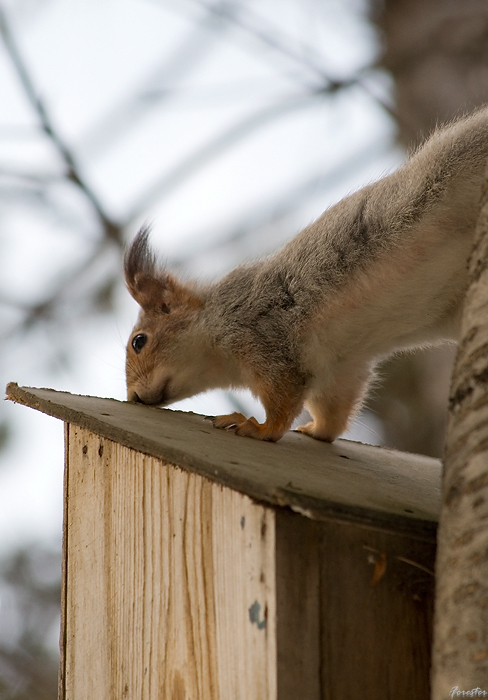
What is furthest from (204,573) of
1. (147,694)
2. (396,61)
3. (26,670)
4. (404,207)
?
(396,61)

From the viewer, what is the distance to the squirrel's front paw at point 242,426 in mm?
2109

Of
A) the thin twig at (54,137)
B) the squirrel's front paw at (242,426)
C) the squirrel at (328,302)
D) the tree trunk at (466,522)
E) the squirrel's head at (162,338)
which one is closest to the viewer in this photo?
the tree trunk at (466,522)

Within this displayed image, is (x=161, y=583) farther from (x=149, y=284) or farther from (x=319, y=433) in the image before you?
(x=149, y=284)

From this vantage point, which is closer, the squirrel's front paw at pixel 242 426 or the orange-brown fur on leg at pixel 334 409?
the squirrel's front paw at pixel 242 426

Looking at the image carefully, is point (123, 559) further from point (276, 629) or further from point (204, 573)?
point (276, 629)

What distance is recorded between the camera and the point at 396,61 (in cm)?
393

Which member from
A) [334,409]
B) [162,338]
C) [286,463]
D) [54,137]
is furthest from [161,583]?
[54,137]

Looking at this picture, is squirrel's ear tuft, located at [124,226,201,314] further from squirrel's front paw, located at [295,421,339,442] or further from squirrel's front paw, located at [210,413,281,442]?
squirrel's front paw, located at [210,413,281,442]

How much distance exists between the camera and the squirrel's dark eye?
2.81 m

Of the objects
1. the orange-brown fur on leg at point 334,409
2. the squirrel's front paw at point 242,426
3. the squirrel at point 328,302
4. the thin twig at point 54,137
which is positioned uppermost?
the thin twig at point 54,137

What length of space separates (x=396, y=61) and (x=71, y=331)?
2.05 meters

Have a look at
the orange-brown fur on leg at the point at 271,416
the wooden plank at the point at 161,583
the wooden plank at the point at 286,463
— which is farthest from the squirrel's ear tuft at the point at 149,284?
the wooden plank at the point at 161,583

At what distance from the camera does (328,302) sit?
2234 mm

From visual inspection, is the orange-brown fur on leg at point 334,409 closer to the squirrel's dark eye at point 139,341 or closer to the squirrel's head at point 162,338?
the squirrel's head at point 162,338
